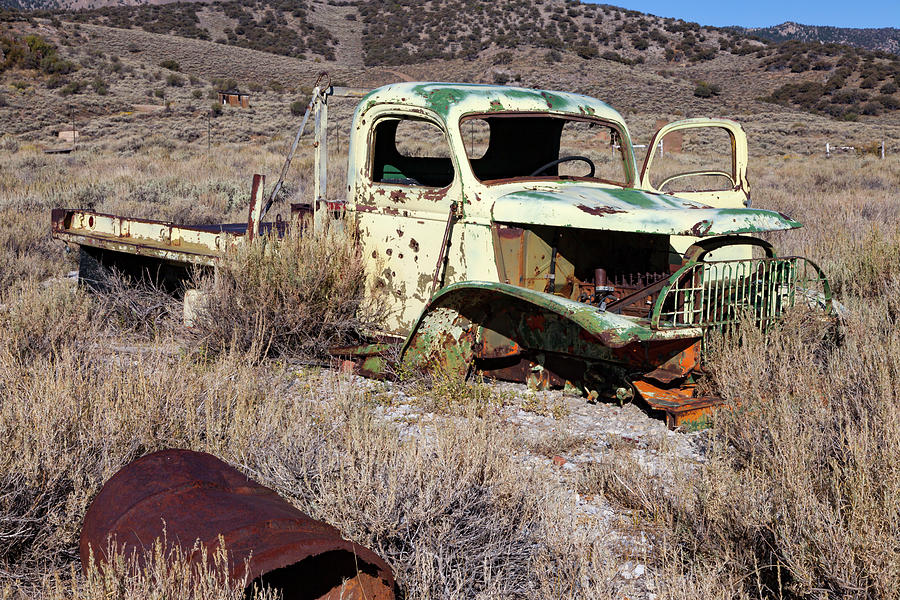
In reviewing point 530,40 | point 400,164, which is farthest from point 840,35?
point 400,164

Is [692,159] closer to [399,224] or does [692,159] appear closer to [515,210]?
[399,224]

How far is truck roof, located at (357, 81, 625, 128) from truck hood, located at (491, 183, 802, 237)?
0.68 m

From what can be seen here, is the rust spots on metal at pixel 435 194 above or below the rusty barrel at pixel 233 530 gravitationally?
above

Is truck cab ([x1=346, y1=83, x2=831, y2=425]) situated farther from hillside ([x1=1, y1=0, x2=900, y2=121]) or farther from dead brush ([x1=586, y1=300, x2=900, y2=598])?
hillside ([x1=1, y1=0, x2=900, y2=121])

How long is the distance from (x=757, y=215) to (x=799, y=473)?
1.68 m

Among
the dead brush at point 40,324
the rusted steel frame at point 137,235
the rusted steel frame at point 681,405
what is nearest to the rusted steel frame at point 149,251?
the rusted steel frame at point 137,235

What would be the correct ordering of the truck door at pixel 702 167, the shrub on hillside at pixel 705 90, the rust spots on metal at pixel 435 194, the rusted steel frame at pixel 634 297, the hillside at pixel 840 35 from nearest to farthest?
the rusted steel frame at pixel 634 297 < the rust spots on metal at pixel 435 194 < the truck door at pixel 702 167 < the shrub on hillside at pixel 705 90 < the hillside at pixel 840 35

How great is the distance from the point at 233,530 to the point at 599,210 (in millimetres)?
2775

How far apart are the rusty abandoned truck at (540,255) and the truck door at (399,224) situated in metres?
0.01

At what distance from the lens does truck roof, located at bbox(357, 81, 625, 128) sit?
5.05 meters

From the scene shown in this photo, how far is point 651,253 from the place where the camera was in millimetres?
5070

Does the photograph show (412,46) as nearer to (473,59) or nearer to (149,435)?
(473,59)

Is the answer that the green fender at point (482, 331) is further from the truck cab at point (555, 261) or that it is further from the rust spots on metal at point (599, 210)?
the rust spots on metal at point (599, 210)

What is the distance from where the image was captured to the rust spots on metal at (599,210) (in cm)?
420
